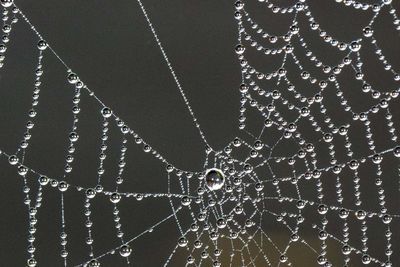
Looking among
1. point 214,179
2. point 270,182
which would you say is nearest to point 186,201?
point 214,179

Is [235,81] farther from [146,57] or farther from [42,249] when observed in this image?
[42,249]

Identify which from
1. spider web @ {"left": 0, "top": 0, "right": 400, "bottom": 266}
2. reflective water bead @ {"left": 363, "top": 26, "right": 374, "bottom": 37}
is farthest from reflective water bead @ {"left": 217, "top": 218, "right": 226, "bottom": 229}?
reflective water bead @ {"left": 363, "top": 26, "right": 374, "bottom": 37}

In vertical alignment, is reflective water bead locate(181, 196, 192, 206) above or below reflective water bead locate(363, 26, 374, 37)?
below

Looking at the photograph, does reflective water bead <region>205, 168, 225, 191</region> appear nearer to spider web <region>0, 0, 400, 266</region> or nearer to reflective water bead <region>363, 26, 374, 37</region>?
spider web <region>0, 0, 400, 266</region>

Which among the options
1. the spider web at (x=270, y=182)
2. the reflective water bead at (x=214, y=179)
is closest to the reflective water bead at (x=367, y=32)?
the spider web at (x=270, y=182)

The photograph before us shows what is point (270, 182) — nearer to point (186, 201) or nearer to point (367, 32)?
point (186, 201)
